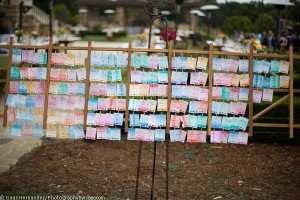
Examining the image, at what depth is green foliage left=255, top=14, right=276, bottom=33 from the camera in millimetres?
26281

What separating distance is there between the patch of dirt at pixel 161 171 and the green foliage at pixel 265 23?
18.5 meters

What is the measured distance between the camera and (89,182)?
655 centimetres

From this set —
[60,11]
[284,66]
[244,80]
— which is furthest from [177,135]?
[60,11]

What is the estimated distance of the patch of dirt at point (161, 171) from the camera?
625 cm

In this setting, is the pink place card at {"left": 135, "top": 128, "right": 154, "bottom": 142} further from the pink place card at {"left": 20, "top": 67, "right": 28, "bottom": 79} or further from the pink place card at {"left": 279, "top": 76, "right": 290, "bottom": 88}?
the pink place card at {"left": 279, "top": 76, "right": 290, "bottom": 88}

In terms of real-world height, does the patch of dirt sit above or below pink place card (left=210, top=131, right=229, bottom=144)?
below

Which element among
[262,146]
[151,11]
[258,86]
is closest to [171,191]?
[258,86]

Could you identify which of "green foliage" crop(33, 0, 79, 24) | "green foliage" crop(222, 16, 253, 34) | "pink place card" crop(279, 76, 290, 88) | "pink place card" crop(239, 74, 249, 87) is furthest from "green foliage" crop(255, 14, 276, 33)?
"green foliage" crop(33, 0, 79, 24)

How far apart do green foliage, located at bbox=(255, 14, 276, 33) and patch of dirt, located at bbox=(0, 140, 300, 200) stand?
60.7 feet

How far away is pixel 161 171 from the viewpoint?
7137mm

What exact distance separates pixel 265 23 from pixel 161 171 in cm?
2101

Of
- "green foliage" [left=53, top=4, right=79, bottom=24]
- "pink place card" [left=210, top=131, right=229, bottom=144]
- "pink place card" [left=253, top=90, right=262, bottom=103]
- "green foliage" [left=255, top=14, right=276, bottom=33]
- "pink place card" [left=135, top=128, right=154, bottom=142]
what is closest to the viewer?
"pink place card" [left=135, top=128, right=154, bottom=142]

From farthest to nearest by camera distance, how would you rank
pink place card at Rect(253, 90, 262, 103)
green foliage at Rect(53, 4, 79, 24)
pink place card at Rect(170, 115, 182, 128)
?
1. green foliage at Rect(53, 4, 79, 24)
2. pink place card at Rect(253, 90, 262, 103)
3. pink place card at Rect(170, 115, 182, 128)

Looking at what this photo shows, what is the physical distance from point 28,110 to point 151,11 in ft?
9.87
